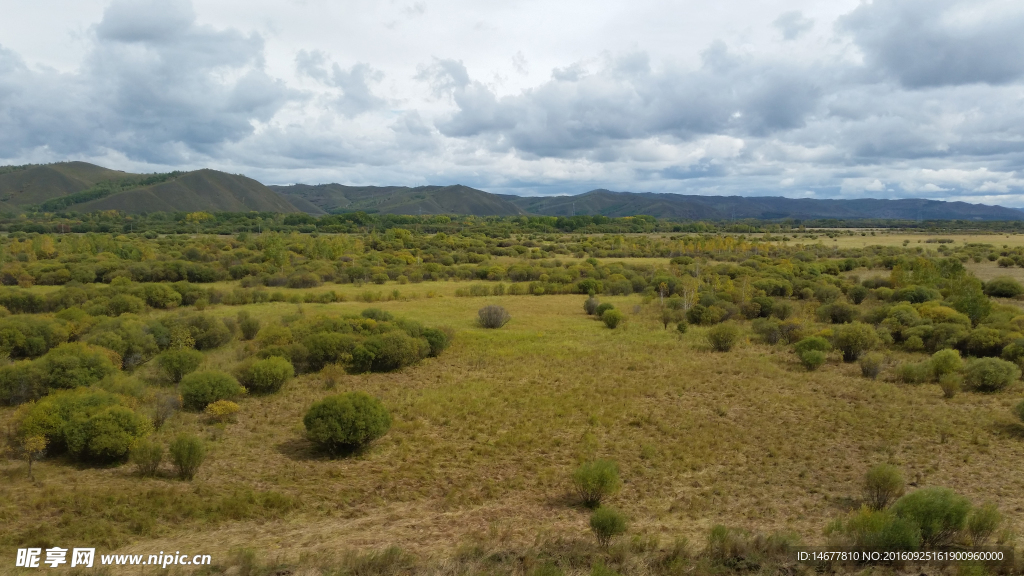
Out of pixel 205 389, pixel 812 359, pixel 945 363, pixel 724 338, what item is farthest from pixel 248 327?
pixel 945 363

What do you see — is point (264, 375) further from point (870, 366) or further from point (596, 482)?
point (870, 366)

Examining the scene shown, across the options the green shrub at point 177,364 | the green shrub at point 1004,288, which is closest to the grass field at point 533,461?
the green shrub at point 177,364

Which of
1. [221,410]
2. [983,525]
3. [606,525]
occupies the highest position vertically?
[983,525]

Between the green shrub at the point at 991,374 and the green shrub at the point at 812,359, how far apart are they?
16.5ft

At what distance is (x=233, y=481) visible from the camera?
13102mm

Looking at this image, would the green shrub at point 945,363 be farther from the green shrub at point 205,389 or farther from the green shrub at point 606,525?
the green shrub at point 205,389

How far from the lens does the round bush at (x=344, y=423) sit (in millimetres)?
14898

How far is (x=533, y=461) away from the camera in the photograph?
1477 centimetres

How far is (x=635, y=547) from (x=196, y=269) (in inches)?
2046

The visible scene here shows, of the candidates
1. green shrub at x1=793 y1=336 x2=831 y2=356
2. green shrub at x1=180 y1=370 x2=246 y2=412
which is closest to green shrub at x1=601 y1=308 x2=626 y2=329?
green shrub at x1=793 y1=336 x2=831 y2=356

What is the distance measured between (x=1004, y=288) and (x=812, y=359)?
94.5 feet

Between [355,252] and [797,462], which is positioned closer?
[797,462]

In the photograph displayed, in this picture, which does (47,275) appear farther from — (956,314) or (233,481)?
(956,314)

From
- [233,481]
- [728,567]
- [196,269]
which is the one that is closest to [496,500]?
[728,567]
